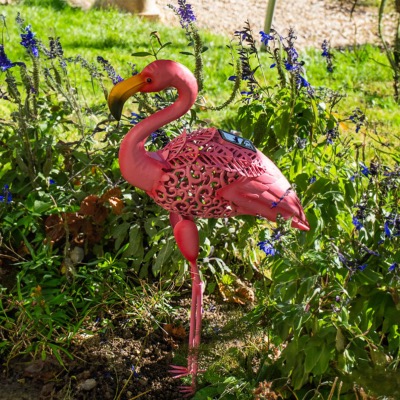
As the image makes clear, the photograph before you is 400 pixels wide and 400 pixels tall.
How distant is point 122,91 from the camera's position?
2977 millimetres

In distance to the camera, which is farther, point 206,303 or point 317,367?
point 206,303

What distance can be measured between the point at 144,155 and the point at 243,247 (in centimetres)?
108

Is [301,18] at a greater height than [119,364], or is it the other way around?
[301,18]

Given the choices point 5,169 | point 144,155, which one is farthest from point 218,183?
point 5,169

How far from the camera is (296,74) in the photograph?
136 inches

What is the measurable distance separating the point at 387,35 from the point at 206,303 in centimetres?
566

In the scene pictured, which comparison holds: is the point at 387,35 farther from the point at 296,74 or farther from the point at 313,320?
the point at 313,320

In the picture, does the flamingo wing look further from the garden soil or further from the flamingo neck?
the garden soil

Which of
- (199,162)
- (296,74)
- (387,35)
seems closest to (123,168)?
(199,162)

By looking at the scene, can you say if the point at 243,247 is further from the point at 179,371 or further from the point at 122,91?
the point at 122,91

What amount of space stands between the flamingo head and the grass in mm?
2908

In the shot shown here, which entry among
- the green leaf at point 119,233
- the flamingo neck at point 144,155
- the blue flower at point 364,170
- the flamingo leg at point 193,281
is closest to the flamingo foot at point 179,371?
the flamingo leg at point 193,281

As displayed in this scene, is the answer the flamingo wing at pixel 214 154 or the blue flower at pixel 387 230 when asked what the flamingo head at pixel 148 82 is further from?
the blue flower at pixel 387 230

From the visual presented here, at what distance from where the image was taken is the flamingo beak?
9.77ft
